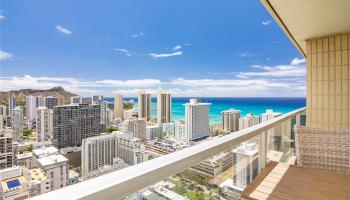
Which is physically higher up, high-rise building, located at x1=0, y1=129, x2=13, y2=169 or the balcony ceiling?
the balcony ceiling

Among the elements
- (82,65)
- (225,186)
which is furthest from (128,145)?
(82,65)

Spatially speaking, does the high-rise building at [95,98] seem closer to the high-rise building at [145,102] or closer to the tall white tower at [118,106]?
the tall white tower at [118,106]

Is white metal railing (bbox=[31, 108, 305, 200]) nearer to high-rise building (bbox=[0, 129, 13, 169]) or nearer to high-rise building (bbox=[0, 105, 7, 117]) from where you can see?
high-rise building (bbox=[0, 129, 13, 169])

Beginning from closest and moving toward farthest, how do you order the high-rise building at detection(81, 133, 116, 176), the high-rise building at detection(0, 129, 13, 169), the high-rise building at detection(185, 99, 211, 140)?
the high-rise building at detection(0, 129, 13, 169), the high-rise building at detection(81, 133, 116, 176), the high-rise building at detection(185, 99, 211, 140)

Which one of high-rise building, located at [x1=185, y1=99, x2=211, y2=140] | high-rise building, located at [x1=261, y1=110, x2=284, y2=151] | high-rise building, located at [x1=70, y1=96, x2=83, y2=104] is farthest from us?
high-rise building, located at [x1=185, y1=99, x2=211, y2=140]

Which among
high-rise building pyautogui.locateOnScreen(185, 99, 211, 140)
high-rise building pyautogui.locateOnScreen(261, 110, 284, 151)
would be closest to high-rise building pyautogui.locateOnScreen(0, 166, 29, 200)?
high-rise building pyautogui.locateOnScreen(261, 110, 284, 151)

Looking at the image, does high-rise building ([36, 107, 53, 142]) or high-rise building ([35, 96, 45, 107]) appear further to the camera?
high-rise building ([35, 96, 45, 107])

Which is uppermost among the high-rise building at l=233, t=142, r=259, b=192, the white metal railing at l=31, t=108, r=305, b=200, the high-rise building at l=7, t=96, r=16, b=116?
the high-rise building at l=7, t=96, r=16, b=116
